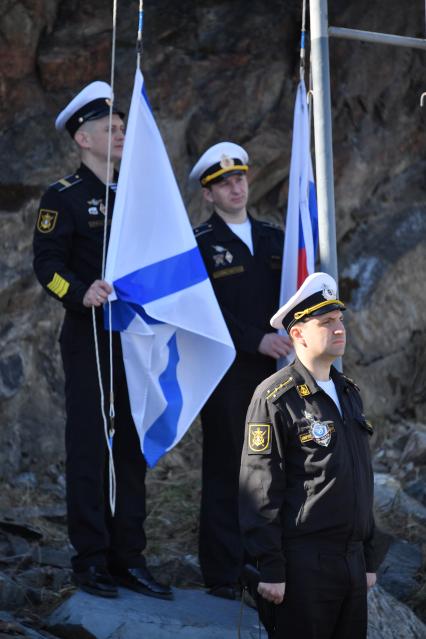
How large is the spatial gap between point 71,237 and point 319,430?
1675 mm

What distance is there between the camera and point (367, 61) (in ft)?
27.6

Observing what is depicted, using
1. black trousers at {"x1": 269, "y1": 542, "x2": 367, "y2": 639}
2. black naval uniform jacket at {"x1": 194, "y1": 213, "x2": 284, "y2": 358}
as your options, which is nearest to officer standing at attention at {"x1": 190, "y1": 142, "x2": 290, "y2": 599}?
black naval uniform jacket at {"x1": 194, "y1": 213, "x2": 284, "y2": 358}

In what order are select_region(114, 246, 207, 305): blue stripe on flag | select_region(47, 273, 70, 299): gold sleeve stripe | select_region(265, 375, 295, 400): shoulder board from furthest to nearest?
select_region(114, 246, 207, 305): blue stripe on flag → select_region(47, 273, 70, 299): gold sleeve stripe → select_region(265, 375, 295, 400): shoulder board

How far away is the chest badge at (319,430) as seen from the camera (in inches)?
151

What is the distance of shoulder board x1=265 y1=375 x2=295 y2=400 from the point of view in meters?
3.88

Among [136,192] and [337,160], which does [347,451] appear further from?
[337,160]

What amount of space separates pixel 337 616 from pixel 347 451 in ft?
1.74

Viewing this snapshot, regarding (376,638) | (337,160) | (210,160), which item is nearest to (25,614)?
(376,638)

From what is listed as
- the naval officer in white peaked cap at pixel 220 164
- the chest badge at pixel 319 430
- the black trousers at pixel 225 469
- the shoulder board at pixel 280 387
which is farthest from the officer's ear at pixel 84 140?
the chest badge at pixel 319 430

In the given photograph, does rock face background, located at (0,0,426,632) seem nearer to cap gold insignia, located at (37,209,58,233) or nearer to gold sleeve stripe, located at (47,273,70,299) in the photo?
cap gold insignia, located at (37,209,58,233)

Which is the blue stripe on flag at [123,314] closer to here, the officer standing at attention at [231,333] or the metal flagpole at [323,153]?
the officer standing at attention at [231,333]

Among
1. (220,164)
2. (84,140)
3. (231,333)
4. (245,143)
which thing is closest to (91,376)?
(231,333)

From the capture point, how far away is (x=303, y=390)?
3889mm

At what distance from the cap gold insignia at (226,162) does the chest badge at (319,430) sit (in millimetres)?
1866
